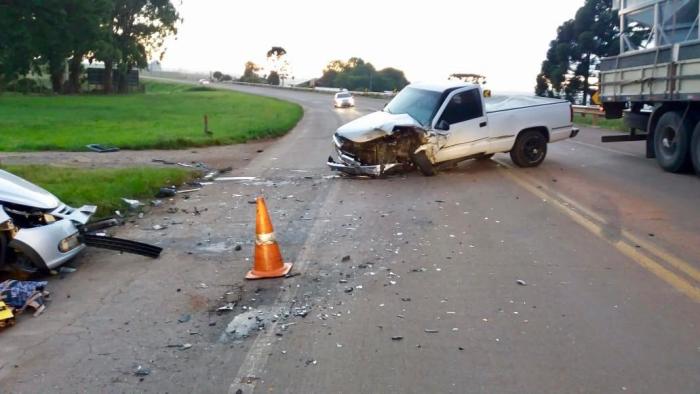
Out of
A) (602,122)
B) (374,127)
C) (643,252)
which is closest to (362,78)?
(602,122)

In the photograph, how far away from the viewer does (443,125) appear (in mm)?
14086

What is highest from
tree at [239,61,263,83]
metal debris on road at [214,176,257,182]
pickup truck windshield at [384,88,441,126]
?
tree at [239,61,263,83]

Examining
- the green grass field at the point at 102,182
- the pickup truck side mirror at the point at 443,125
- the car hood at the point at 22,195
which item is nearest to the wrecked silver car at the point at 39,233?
the car hood at the point at 22,195

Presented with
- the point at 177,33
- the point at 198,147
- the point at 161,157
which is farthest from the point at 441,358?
the point at 177,33

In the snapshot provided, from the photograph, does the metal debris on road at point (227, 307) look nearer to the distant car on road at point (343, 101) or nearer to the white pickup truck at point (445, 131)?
the white pickup truck at point (445, 131)

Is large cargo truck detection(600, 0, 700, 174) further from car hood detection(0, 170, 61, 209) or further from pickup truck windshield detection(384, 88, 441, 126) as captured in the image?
car hood detection(0, 170, 61, 209)

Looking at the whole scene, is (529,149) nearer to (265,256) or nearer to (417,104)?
(417,104)

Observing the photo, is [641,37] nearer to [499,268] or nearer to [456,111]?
[456,111]

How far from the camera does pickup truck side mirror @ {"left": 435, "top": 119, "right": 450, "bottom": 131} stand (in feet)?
46.1

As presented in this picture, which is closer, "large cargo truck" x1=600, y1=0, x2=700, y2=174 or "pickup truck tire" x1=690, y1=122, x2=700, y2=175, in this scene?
"pickup truck tire" x1=690, y1=122, x2=700, y2=175

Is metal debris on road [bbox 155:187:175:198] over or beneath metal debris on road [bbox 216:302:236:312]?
beneath

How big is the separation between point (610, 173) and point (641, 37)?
12.9 feet

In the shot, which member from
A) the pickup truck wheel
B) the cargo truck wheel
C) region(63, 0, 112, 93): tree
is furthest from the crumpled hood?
region(63, 0, 112, 93): tree

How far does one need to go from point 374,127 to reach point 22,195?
23.8 ft
